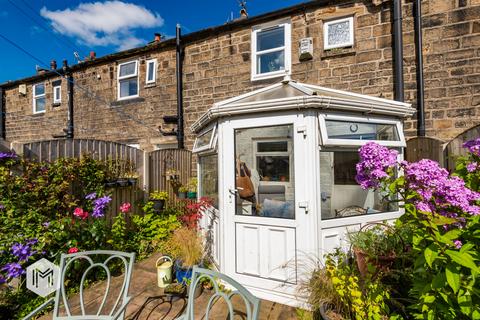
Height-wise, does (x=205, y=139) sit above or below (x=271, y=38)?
below

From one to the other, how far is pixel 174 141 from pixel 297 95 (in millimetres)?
5081

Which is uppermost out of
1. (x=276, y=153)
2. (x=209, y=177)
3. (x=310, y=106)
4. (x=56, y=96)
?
(x=56, y=96)

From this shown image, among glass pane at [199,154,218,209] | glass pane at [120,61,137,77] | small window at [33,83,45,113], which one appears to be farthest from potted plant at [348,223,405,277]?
small window at [33,83,45,113]

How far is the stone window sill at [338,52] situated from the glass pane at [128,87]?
5877mm

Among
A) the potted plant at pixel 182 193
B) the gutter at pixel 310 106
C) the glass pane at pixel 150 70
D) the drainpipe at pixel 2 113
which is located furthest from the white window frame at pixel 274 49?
the drainpipe at pixel 2 113

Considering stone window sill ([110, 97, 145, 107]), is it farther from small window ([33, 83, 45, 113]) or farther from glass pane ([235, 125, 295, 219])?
glass pane ([235, 125, 295, 219])

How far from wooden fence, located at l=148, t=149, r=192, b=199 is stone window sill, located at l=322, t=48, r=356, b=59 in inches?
167

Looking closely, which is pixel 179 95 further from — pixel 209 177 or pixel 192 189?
pixel 209 177

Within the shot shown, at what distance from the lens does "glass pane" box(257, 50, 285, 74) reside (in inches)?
239

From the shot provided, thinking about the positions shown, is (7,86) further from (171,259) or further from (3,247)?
(171,259)

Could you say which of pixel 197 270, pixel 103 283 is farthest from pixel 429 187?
pixel 103 283

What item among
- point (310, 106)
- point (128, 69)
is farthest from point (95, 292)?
point (128, 69)

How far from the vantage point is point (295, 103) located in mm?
3041

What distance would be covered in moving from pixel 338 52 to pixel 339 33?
42 centimetres
